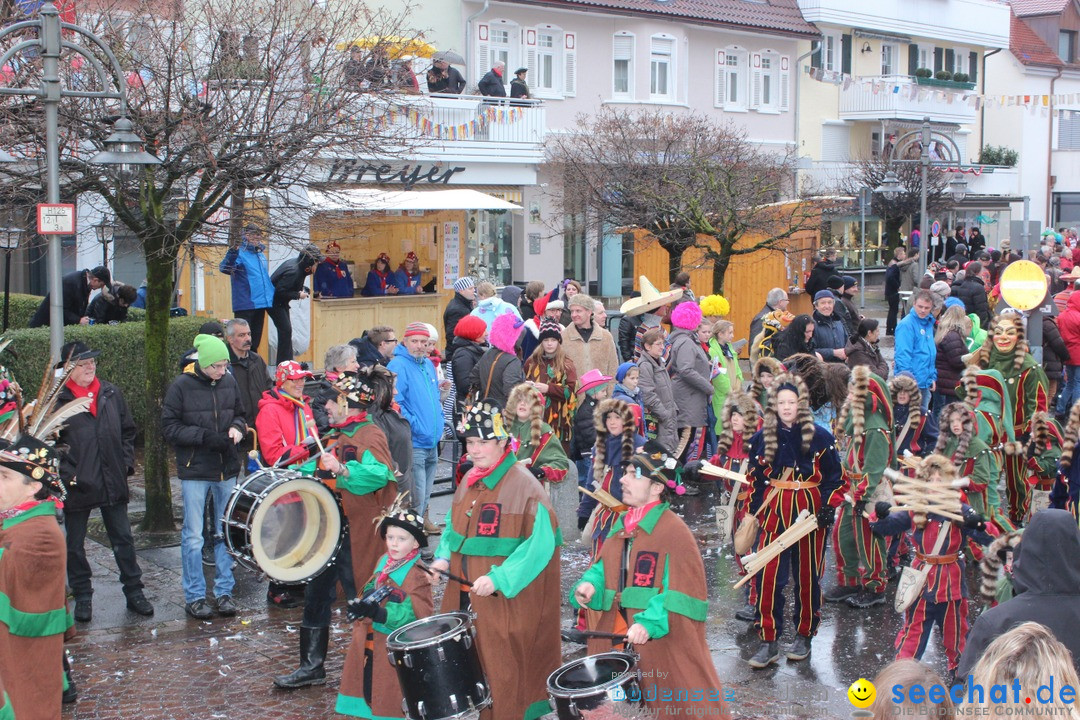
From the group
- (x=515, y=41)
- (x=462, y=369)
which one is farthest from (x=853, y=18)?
(x=462, y=369)

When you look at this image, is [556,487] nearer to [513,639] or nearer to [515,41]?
[513,639]

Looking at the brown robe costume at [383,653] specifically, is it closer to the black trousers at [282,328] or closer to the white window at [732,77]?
the black trousers at [282,328]

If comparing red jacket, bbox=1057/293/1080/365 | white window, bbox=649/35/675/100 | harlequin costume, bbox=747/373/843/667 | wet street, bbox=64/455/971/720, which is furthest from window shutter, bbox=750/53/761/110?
harlequin costume, bbox=747/373/843/667

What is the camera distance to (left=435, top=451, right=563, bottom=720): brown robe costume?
6.39 meters

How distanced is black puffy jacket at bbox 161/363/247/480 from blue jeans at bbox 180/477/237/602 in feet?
0.30

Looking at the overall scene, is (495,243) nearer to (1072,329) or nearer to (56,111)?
(1072,329)

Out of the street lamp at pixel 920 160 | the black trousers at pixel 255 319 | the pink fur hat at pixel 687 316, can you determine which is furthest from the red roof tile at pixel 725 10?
the pink fur hat at pixel 687 316

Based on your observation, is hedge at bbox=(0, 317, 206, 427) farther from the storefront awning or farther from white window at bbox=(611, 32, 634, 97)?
white window at bbox=(611, 32, 634, 97)

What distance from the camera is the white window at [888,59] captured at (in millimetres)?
40188

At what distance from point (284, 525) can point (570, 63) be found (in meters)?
24.5

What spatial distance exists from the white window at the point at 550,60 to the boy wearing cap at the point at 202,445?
Answer: 21.5 meters

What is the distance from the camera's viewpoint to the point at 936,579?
7.34 metres

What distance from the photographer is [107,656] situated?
798cm

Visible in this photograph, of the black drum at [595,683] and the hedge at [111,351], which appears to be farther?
the hedge at [111,351]
